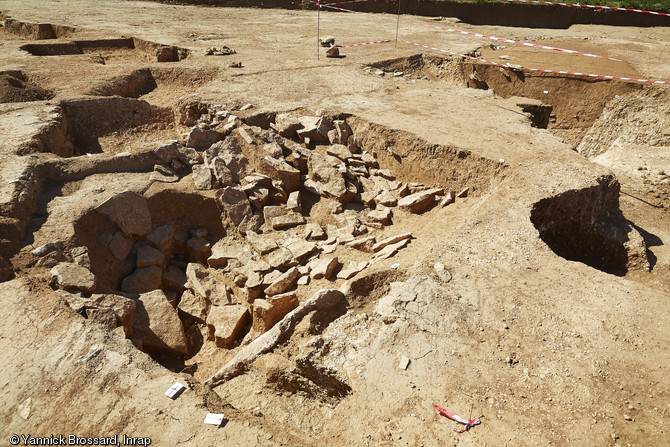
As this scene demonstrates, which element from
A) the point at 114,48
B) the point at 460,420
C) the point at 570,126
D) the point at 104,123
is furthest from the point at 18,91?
the point at 570,126

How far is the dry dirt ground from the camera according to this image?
10.0ft

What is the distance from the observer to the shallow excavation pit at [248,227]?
464 centimetres

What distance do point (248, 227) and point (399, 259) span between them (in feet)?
7.99

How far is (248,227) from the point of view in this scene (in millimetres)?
6055

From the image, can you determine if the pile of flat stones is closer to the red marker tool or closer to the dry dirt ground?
the dry dirt ground

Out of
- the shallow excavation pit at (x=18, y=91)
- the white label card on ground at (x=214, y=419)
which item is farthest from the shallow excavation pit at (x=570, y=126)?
the shallow excavation pit at (x=18, y=91)

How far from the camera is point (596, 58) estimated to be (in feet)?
37.4

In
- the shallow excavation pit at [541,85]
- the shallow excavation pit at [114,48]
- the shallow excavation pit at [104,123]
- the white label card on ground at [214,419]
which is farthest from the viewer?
the shallow excavation pit at [114,48]

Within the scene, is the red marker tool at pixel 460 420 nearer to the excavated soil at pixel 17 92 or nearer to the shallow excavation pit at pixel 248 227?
the shallow excavation pit at pixel 248 227

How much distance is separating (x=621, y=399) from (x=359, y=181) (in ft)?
14.6

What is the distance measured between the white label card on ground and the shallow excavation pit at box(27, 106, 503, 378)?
92cm

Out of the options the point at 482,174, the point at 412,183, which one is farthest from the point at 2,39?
the point at 482,174

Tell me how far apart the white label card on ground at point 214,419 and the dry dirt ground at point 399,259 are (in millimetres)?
98

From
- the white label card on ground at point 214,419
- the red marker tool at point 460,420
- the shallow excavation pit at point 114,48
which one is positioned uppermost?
the shallow excavation pit at point 114,48
